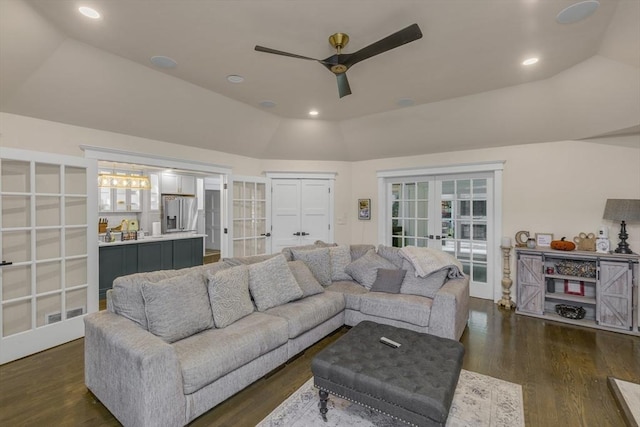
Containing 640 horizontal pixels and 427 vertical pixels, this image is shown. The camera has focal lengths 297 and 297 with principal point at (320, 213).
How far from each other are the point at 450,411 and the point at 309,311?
141cm

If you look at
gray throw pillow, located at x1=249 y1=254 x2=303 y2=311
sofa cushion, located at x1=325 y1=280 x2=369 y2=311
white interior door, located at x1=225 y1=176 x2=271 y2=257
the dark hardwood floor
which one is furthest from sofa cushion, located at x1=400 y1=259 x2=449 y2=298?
white interior door, located at x1=225 y1=176 x2=271 y2=257

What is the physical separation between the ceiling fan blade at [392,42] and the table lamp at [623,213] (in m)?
3.56

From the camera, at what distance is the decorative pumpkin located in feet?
13.0

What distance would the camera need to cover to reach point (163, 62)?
120 inches

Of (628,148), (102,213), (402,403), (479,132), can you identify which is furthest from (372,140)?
(102,213)

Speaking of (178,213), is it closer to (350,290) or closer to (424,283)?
(350,290)

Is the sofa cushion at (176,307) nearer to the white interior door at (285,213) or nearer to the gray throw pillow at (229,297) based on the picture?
the gray throw pillow at (229,297)

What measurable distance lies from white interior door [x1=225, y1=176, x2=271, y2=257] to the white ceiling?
0.87 m

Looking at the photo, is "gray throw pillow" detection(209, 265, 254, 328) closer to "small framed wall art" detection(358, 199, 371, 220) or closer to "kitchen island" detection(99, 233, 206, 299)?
"kitchen island" detection(99, 233, 206, 299)

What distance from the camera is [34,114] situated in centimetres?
314

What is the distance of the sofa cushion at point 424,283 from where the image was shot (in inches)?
134

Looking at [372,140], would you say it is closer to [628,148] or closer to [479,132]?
[479,132]

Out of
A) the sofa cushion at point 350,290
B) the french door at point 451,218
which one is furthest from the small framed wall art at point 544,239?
the sofa cushion at point 350,290

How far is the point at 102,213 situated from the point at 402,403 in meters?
6.88
